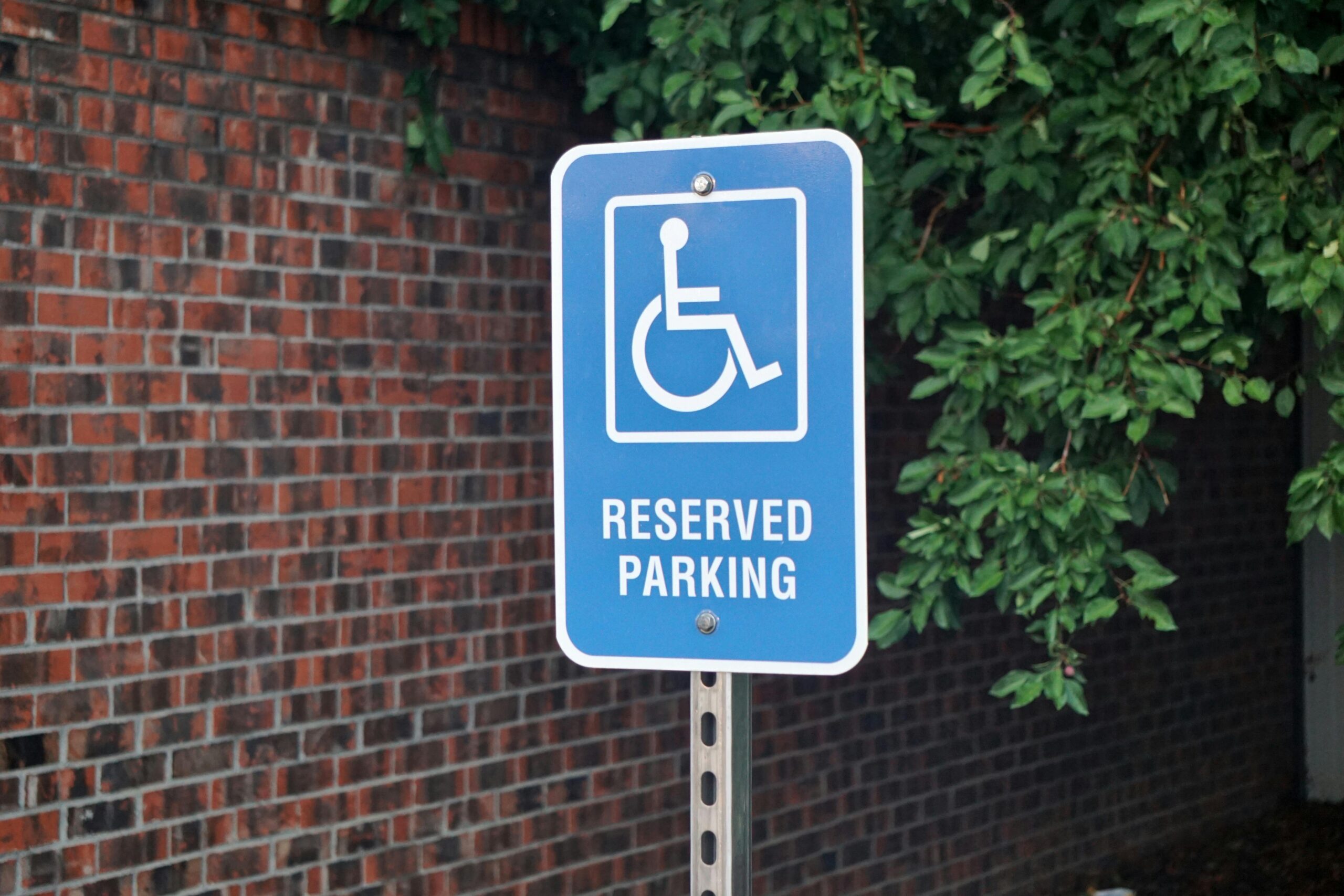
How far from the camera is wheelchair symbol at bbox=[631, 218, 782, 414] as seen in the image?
96.1 inches

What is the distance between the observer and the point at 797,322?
241 centimetres

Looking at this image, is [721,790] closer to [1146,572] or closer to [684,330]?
[684,330]

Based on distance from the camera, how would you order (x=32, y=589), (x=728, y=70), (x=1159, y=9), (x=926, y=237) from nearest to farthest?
(x=1159, y=9) < (x=32, y=589) < (x=728, y=70) < (x=926, y=237)

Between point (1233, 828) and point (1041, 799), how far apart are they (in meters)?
A: 2.19

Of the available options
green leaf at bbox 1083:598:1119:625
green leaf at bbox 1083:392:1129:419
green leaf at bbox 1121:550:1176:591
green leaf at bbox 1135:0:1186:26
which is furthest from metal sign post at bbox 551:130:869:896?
green leaf at bbox 1121:550:1176:591

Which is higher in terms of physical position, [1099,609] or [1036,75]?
[1036,75]

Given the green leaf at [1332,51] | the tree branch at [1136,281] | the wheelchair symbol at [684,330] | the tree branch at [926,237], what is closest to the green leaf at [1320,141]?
the green leaf at [1332,51]

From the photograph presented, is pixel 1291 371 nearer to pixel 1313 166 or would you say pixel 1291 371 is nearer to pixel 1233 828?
pixel 1313 166

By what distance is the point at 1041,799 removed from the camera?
7867mm

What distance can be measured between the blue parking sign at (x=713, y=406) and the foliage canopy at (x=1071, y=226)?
1864 mm

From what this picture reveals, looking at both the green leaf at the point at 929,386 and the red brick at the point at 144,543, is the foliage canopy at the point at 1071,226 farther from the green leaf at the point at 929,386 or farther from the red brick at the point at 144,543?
the red brick at the point at 144,543

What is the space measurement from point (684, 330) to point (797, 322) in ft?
0.57

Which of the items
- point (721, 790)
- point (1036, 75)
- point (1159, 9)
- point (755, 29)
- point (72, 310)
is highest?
point (755, 29)

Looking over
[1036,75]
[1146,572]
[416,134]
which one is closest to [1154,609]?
[1146,572]
